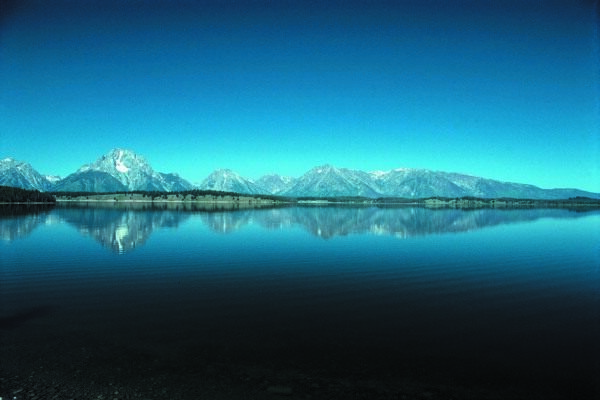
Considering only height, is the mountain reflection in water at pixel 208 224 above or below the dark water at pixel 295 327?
above

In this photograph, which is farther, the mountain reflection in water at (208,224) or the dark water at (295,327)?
the mountain reflection in water at (208,224)

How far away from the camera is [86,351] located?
16.2m

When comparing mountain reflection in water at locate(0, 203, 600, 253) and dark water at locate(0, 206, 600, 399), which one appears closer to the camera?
dark water at locate(0, 206, 600, 399)

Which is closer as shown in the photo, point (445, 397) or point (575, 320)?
point (445, 397)

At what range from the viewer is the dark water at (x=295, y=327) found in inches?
545

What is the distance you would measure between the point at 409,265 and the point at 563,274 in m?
13.6

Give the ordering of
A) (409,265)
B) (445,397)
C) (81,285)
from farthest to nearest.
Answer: (409,265)
(81,285)
(445,397)

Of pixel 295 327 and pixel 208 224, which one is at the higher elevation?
pixel 208 224

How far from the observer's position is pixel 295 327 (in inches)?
776

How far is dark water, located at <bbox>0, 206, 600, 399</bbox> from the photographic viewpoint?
13852 mm

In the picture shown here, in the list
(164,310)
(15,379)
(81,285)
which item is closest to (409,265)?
(164,310)

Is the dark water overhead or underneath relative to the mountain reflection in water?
underneath

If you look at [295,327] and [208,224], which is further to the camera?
[208,224]

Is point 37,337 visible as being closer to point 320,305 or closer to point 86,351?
point 86,351
